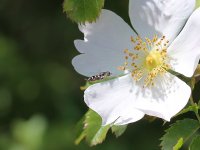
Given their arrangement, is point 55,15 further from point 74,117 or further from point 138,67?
point 138,67

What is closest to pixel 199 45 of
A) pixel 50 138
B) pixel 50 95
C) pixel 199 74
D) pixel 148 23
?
pixel 199 74

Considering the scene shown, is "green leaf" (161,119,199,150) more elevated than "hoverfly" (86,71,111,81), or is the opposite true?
"hoverfly" (86,71,111,81)

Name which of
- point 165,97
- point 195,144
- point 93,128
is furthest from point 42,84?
point 195,144

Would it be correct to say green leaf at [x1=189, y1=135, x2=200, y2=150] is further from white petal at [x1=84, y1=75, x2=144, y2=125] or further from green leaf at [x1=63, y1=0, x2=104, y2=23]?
green leaf at [x1=63, y1=0, x2=104, y2=23]

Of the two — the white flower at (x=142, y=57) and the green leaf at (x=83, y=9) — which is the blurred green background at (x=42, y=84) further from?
the green leaf at (x=83, y=9)

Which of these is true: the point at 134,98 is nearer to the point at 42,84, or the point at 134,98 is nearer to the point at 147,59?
the point at 147,59

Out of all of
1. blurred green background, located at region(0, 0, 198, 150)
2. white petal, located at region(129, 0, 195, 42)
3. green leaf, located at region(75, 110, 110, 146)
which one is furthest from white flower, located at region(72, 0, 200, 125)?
blurred green background, located at region(0, 0, 198, 150)
